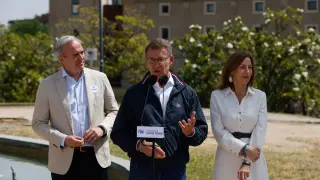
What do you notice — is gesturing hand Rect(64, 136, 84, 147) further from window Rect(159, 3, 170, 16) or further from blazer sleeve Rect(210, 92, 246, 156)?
window Rect(159, 3, 170, 16)

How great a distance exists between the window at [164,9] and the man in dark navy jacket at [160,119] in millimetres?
54863

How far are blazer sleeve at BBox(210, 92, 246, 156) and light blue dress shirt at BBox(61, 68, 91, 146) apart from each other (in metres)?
1.00

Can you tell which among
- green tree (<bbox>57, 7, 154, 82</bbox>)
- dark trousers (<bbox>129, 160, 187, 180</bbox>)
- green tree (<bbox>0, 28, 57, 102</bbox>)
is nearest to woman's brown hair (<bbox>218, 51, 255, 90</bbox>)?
dark trousers (<bbox>129, 160, 187, 180</bbox>)

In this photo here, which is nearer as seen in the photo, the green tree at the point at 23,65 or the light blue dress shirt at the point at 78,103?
the light blue dress shirt at the point at 78,103

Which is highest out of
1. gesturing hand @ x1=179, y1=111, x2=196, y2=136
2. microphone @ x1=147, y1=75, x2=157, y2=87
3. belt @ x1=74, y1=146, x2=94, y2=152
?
microphone @ x1=147, y1=75, x2=157, y2=87

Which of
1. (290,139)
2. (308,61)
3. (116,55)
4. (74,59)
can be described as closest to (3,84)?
(116,55)

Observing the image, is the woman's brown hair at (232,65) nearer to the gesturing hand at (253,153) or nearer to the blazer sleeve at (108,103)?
the gesturing hand at (253,153)

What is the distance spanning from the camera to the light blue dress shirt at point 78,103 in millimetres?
4664

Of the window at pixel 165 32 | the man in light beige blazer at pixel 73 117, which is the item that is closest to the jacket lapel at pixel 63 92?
the man in light beige blazer at pixel 73 117

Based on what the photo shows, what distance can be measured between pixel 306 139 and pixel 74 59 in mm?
10335

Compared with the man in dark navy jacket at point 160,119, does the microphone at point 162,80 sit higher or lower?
higher

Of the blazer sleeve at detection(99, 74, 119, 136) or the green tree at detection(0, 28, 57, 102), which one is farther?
the green tree at detection(0, 28, 57, 102)

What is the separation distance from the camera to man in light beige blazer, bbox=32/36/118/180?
4.62 meters

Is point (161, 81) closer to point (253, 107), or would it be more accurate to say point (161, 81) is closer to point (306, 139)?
point (253, 107)
